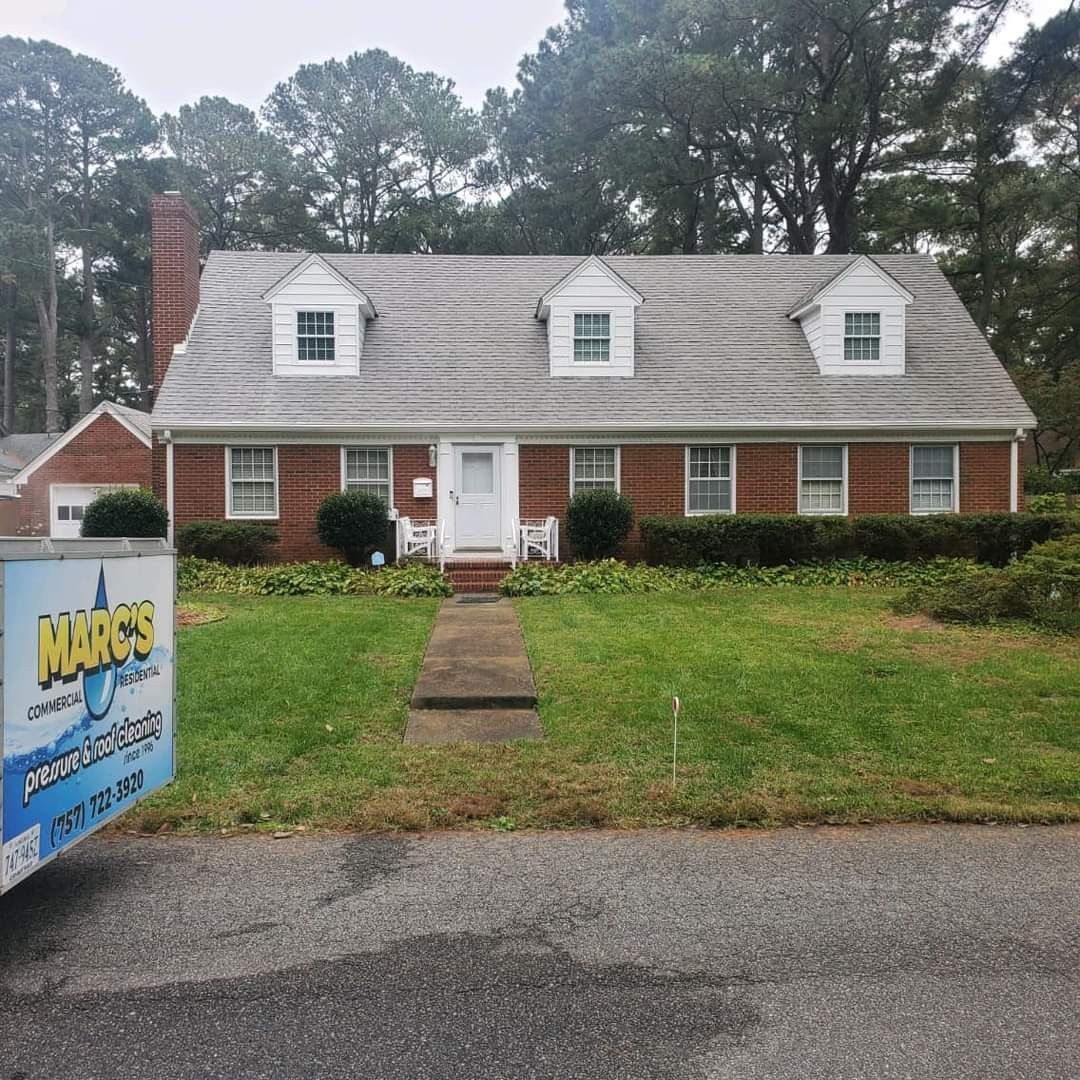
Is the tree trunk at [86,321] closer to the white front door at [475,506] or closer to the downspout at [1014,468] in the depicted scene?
the white front door at [475,506]

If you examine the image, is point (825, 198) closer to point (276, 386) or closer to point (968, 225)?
point (968, 225)

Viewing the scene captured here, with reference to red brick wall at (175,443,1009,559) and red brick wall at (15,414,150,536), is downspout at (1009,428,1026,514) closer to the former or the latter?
red brick wall at (175,443,1009,559)

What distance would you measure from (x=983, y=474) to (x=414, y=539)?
1110 centimetres

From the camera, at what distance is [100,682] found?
3693mm

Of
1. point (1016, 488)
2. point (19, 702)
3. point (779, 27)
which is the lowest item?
point (19, 702)

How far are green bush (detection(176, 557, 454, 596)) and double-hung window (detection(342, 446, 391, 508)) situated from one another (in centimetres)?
224

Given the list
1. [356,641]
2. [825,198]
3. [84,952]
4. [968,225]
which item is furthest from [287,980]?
[968,225]

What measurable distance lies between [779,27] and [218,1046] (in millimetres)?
30030

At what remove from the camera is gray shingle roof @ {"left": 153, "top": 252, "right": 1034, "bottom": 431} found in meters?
16.1

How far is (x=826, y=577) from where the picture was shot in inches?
543

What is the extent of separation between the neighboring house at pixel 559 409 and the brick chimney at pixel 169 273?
0.04 meters

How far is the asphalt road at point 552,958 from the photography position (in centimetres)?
264

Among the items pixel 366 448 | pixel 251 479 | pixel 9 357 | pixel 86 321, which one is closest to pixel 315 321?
pixel 366 448

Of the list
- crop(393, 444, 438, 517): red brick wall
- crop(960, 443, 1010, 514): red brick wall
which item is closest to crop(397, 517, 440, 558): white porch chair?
crop(393, 444, 438, 517): red brick wall
